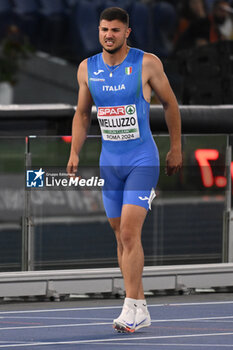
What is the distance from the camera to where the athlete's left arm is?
683cm

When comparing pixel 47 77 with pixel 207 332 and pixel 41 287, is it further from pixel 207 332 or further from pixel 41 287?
pixel 207 332

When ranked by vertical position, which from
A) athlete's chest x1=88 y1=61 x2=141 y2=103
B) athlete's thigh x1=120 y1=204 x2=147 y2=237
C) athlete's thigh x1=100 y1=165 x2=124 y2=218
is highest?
athlete's chest x1=88 y1=61 x2=141 y2=103

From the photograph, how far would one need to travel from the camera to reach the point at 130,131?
269 inches

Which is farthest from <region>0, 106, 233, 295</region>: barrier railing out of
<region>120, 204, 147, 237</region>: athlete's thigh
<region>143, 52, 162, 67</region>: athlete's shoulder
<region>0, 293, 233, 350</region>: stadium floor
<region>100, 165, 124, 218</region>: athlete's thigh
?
<region>143, 52, 162, 67</region>: athlete's shoulder

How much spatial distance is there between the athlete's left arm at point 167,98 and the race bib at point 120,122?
8.3 inches

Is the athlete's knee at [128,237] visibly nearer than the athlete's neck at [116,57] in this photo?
Yes

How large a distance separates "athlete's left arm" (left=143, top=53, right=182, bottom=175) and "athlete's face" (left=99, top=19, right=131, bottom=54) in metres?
0.20

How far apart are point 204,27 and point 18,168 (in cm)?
1133

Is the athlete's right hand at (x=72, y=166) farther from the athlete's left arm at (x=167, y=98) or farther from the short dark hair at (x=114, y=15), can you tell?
the short dark hair at (x=114, y=15)

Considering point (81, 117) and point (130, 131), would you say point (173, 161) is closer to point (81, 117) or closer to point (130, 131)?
point (130, 131)

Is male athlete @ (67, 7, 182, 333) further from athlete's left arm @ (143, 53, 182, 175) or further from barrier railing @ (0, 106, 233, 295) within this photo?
barrier railing @ (0, 106, 233, 295)

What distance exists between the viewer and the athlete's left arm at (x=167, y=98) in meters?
6.83

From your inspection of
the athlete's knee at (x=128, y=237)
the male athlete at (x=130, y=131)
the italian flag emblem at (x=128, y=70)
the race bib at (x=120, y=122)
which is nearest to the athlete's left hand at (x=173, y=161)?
the male athlete at (x=130, y=131)

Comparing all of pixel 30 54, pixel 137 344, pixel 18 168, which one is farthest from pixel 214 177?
pixel 30 54
